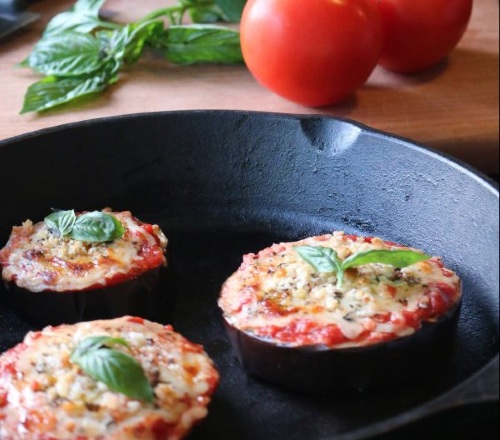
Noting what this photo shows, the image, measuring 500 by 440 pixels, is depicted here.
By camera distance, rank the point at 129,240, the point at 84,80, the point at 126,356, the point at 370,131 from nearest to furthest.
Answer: the point at 126,356 < the point at 129,240 < the point at 370,131 < the point at 84,80

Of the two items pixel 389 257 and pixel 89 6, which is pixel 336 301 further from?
pixel 89 6

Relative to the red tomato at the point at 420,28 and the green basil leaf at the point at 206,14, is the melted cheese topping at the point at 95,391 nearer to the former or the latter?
the red tomato at the point at 420,28

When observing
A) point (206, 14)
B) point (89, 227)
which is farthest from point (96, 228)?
point (206, 14)

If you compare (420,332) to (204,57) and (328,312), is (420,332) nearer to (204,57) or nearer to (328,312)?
(328,312)

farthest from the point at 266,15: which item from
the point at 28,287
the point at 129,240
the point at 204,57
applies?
the point at 28,287

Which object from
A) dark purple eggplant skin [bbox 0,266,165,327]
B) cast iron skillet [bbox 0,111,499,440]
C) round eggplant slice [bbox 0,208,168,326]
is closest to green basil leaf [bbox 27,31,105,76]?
cast iron skillet [bbox 0,111,499,440]
